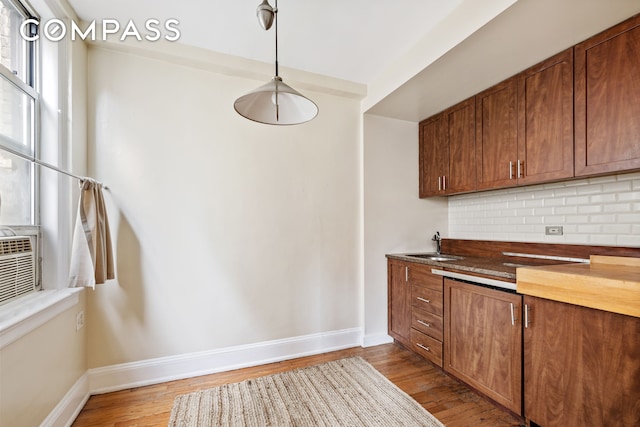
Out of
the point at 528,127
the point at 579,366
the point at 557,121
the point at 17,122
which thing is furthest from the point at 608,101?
the point at 17,122

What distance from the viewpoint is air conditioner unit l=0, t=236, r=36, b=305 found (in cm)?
142

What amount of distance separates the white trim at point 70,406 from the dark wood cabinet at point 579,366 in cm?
277

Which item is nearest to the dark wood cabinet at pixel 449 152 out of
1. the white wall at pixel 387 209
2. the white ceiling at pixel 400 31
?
the white wall at pixel 387 209

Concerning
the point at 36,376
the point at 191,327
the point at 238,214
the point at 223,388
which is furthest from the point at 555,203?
the point at 36,376

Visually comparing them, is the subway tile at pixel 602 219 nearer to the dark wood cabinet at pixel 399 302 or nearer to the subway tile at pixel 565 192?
the subway tile at pixel 565 192

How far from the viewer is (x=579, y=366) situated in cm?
140

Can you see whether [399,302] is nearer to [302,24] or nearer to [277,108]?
[277,108]

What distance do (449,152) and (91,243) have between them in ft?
10.2

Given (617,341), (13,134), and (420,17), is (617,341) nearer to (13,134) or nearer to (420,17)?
(420,17)

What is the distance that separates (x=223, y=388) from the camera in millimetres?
2141

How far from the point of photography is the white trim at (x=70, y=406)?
1.58 meters

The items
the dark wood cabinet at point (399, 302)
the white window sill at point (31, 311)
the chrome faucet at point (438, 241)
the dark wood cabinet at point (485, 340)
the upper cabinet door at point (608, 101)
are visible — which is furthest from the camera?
the chrome faucet at point (438, 241)

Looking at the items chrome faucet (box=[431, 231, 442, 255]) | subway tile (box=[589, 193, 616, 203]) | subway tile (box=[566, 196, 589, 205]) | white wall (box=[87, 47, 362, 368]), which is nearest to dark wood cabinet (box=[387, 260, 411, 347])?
white wall (box=[87, 47, 362, 368])

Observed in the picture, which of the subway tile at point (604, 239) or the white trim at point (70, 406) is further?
the subway tile at point (604, 239)
